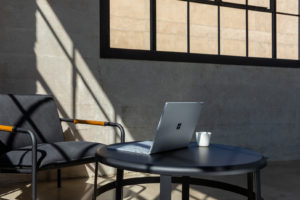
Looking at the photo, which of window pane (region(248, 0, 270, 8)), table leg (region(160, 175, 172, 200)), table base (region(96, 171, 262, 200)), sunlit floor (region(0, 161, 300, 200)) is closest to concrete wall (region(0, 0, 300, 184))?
sunlit floor (region(0, 161, 300, 200))

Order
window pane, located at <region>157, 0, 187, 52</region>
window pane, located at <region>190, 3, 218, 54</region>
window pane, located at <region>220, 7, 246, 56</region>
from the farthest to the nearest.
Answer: window pane, located at <region>220, 7, 246, 56</region>
window pane, located at <region>190, 3, 218, 54</region>
window pane, located at <region>157, 0, 187, 52</region>

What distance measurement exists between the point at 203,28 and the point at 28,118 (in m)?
2.39

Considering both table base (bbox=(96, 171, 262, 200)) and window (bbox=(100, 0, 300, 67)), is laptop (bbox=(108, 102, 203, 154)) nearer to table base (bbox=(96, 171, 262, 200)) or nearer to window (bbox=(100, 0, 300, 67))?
table base (bbox=(96, 171, 262, 200))

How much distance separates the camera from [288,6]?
4.63 m

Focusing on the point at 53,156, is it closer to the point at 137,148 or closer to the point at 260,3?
the point at 137,148

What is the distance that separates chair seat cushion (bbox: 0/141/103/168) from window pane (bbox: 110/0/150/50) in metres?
1.53

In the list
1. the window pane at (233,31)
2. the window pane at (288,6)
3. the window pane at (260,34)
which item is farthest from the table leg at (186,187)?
the window pane at (288,6)

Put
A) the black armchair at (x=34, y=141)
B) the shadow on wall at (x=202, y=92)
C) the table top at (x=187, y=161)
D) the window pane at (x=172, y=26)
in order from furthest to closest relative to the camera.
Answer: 1. the window pane at (x=172, y=26)
2. the shadow on wall at (x=202, y=92)
3. the black armchair at (x=34, y=141)
4. the table top at (x=187, y=161)

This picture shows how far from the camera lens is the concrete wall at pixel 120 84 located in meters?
3.11

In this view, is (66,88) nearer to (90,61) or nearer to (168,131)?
(90,61)

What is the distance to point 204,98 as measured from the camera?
3.91 metres

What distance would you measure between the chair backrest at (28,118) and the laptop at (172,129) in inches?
44.6

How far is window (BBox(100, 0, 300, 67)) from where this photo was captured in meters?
3.64

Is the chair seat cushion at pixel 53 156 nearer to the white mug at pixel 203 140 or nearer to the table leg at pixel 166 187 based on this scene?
the white mug at pixel 203 140
